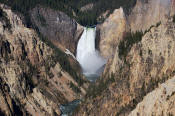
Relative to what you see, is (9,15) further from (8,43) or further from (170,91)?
(170,91)

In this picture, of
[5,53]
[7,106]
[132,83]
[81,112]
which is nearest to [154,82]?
[132,83]

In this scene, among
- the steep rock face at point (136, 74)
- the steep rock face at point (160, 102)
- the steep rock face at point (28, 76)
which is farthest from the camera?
A: the steep rock face at point (28, 76)

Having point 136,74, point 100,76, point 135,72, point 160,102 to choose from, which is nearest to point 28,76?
point 100,76

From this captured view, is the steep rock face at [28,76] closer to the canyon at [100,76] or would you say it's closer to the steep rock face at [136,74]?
the canyon at [100,76]

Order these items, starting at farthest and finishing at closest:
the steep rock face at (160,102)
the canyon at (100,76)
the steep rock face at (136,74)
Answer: the steep rock face at (136,74) < the canyon at (100,76) < the steep rock face at (160,102)

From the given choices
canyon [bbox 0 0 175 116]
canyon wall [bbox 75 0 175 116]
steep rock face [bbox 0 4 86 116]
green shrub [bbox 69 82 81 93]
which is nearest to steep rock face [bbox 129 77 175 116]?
canyon [bbox 0 0 175 116]

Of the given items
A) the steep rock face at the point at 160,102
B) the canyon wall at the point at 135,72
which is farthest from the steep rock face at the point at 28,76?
the steep rock face at the point at 160,102
